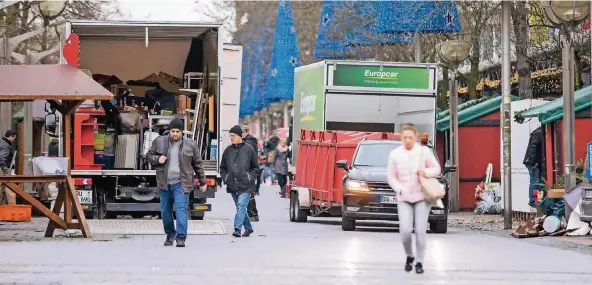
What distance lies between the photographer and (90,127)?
82.9 ft

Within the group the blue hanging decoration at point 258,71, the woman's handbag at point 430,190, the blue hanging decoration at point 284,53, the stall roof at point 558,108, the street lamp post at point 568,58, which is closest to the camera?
the woman's handbag at point 430,190

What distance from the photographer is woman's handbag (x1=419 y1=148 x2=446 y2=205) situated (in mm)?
15000

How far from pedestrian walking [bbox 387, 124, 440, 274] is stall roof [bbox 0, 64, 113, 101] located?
18.9 feet

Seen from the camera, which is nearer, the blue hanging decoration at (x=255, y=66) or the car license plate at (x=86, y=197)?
the car license plate at (x=86, y=197)

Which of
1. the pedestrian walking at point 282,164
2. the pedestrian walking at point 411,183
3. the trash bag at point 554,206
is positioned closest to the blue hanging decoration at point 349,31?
the pedestrian walking at point 282,164

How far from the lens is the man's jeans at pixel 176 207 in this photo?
18781 mm

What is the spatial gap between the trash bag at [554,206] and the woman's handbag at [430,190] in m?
7.85

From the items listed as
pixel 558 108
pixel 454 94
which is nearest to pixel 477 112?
pixel 454 94

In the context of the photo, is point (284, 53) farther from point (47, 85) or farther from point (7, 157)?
point (47, 85)

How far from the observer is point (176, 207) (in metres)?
18.9

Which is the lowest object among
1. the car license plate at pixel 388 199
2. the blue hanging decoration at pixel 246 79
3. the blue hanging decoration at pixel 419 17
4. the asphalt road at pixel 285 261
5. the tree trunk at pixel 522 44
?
the asphalt road at pixel 285 261

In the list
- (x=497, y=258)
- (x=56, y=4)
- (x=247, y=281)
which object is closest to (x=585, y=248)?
(x=497, y=258)

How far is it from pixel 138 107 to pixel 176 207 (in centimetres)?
781

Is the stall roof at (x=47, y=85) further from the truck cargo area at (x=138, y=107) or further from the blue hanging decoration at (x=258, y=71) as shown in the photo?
the blue hanging decoration at (x=258, y=71)
